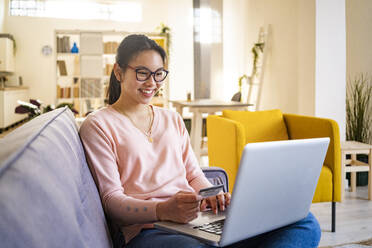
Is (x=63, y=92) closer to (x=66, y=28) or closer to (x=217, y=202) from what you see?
(x=66, y=28)

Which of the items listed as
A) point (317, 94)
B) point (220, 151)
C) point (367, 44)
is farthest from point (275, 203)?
point (367, 44)

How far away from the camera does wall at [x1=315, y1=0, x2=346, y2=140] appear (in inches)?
172

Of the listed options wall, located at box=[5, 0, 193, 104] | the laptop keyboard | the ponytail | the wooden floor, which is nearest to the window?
wall, located at box=[5, 0, 193, 104]

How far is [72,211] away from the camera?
75cm

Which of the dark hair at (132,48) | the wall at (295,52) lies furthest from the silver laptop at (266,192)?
the wall at (295,52)

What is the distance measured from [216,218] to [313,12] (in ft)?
12.3

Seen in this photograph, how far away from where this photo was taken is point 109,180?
1.28m

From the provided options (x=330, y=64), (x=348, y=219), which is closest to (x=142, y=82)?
(x=348, y=219)

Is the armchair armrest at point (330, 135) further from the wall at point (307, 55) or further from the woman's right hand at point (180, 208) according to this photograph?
the woman's right hand at point (180, 208)

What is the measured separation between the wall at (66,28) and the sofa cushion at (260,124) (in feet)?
24.8

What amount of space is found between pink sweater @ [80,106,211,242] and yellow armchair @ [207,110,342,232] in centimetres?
133

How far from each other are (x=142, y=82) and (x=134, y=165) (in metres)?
0.30

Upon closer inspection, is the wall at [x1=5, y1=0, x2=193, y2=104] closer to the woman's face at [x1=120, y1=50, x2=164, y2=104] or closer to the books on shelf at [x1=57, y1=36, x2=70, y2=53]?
the books on shelf at [x1=57, y1=36, x2=70, y2=53]

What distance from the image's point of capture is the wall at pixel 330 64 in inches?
172
